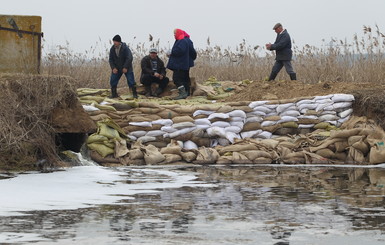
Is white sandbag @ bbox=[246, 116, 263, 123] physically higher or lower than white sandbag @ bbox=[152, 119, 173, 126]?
higher

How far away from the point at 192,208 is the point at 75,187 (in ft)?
5.97

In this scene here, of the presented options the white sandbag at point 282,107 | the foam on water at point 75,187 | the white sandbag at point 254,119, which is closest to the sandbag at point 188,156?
the foam on water at point 75,187

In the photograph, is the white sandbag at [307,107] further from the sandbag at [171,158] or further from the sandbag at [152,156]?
the sandbag at [152,156]

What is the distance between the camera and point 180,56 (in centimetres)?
1672

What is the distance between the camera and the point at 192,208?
24.1 ft

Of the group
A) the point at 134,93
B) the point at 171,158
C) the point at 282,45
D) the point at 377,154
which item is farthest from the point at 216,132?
the point at 282,45

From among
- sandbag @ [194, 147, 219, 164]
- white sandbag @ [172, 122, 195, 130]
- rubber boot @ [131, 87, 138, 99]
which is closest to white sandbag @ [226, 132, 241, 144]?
white sandbag @ [172, 122, 195, 130]

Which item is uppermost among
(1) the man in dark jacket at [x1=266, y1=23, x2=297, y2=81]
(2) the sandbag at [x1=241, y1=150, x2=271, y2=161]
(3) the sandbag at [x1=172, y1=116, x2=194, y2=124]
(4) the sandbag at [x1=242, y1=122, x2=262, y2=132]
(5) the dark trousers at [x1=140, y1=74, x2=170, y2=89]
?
(1) the man in dark jacket at [x1=266, y1=23, x2=297, y2=81]

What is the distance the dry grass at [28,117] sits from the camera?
10.2 meters

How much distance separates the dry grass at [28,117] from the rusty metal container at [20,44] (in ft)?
3.93

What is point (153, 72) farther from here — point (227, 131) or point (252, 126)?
point (227, 131)

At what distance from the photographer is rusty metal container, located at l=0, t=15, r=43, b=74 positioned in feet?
39.1

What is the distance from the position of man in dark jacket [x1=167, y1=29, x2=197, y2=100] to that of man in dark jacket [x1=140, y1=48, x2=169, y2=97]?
14.1 inches

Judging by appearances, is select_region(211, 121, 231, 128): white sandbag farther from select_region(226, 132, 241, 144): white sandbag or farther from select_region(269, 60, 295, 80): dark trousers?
select_region(269, 60, 295, 80): dark trousers
